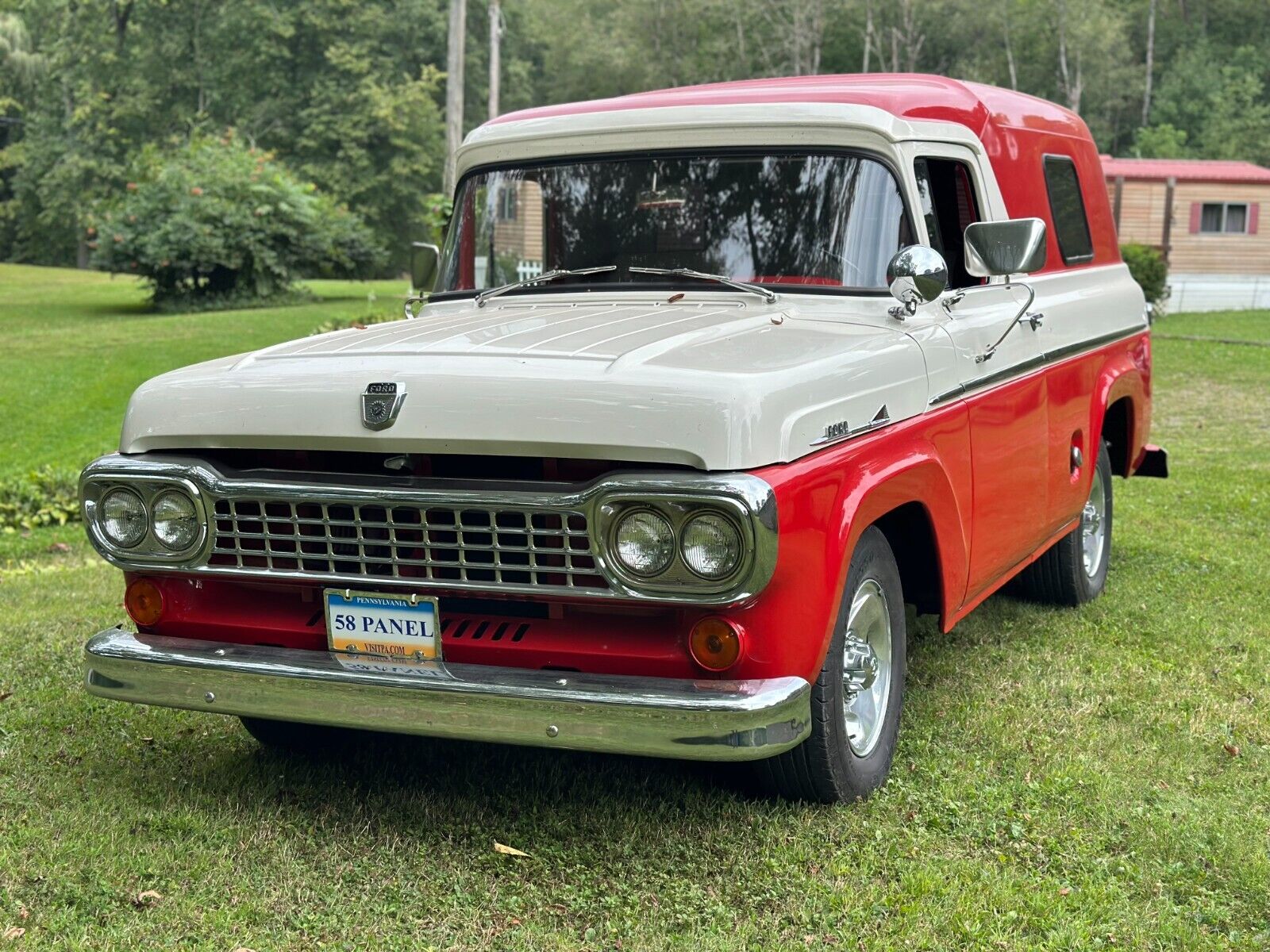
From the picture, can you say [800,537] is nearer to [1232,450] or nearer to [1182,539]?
[1182,539]

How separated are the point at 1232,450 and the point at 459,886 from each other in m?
10.1

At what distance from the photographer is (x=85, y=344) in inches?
685

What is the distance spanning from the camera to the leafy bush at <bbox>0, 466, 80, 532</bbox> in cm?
963

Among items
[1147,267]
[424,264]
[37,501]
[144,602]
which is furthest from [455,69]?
[144,602]

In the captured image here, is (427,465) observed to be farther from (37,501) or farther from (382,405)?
(37,501)

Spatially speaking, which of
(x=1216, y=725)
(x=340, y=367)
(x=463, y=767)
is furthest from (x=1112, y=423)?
(x=340, y=367)

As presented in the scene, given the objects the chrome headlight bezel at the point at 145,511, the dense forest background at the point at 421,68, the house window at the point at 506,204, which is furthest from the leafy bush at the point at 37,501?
the dense forest background at the point at 421,68

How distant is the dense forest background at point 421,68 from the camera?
4834 cm

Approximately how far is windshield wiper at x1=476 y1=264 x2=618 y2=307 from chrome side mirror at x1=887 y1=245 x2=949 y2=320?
1.05m

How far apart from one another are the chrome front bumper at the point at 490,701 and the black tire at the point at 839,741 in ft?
1.13

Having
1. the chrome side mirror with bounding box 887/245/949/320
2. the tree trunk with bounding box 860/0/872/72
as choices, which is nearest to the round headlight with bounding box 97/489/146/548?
the chrome side mirror with bounding box 887/245/949/320

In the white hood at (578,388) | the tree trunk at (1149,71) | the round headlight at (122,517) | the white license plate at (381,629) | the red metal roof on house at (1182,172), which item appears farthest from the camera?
the tree trunk at (1149,71)

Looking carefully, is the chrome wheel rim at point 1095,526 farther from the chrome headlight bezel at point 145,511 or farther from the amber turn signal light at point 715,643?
the chrome headlight bezel at point 145,511

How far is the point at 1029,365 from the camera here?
546 cm
